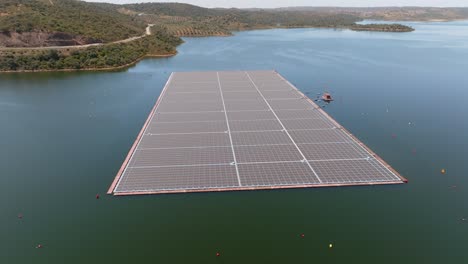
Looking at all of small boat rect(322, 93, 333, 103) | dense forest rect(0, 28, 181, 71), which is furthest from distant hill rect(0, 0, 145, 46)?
small boat rect(322, 93, 333, 103)

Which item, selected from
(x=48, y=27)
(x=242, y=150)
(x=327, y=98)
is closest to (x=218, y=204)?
(x=242, y=150)

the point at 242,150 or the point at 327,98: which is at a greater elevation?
the point at 327,98

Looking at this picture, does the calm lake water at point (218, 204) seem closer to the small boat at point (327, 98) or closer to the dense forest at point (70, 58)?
the small boat at point (327, 98)

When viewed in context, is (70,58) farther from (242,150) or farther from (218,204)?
(218,204)

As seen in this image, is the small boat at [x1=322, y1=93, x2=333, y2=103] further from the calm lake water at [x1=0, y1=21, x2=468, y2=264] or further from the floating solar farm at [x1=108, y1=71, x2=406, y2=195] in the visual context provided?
the floating solar farm at [x1=108, y1=71, x2=406, y2=195]

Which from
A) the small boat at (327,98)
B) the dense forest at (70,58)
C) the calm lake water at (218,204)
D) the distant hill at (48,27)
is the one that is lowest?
the calm lake water at (218,204)

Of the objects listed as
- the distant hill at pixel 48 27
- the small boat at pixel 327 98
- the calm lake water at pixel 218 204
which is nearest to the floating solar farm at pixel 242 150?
the calm lake water at pixel 218 204
